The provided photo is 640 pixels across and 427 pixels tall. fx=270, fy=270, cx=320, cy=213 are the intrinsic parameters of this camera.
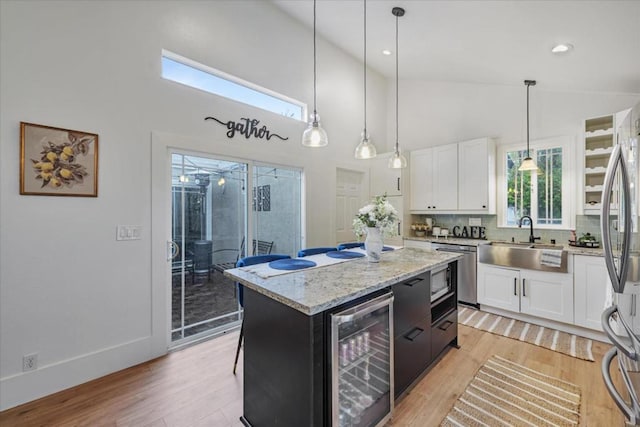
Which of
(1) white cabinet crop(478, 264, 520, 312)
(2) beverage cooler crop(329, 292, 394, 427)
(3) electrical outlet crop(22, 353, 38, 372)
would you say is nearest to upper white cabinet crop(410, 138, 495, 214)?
(1) white cabinet crop(478, 264, 520, 312)

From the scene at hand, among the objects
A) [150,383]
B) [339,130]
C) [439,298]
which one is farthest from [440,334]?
[339,130]

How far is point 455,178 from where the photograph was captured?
4258 mm

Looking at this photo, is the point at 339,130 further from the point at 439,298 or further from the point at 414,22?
the point at 439,298

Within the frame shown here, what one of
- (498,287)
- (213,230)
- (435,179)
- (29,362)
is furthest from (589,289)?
(29,362)

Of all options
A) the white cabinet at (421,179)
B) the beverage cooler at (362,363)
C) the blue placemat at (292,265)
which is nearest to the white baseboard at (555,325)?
the white cabinet at (421,179)

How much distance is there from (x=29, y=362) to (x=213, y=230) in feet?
5.62

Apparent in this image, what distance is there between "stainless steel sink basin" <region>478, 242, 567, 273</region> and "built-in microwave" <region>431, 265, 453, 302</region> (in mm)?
1288

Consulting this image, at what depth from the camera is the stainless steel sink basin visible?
3133 millimetres

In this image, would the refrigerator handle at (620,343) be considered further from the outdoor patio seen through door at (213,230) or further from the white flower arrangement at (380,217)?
the outdoor patio seen through door at (213,230)

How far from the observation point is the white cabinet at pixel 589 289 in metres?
2.82

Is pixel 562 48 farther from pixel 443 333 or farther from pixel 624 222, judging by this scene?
pixel 443 333

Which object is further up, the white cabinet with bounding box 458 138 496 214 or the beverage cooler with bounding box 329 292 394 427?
the white cabinet with bounding box 458 138 496 214

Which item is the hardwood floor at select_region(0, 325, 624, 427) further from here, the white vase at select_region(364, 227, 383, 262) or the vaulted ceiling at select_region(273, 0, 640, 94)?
the vaulted ceiling at select_region(273, 0, 640, 94)

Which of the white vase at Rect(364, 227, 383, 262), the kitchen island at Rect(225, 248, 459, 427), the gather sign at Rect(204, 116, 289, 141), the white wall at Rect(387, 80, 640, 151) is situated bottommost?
the kitchen island at Rect(225, 248, 459, 427)
